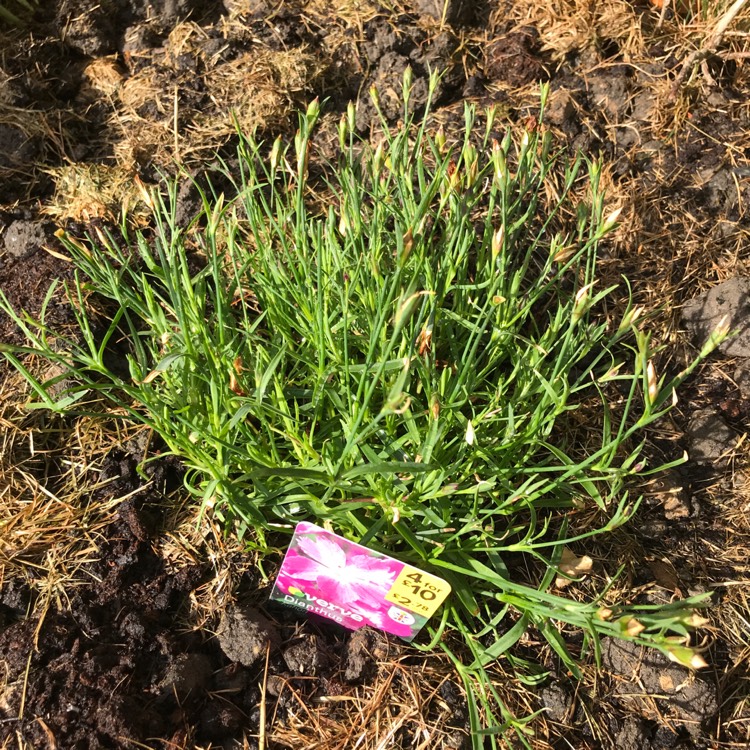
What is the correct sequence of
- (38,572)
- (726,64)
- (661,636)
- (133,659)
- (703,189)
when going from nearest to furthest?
(661,636), (133,659), (38,572), (703,189), (726,64)

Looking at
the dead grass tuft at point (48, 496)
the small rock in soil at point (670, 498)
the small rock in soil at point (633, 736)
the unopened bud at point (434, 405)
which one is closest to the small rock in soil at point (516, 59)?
the small rock in soil at point (670, 498)

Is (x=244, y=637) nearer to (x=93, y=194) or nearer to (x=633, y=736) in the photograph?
(x=633, y=736)

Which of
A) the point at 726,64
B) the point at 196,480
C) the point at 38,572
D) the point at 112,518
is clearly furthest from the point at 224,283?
the point at 726,64

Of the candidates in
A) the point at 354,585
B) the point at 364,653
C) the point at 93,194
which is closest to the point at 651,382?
the point at 354,585

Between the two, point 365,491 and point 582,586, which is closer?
point 365,491

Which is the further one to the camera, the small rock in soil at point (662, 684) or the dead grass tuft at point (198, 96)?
the dead grass tuft at point (198, 96)

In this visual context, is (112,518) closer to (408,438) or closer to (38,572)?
(38,572)

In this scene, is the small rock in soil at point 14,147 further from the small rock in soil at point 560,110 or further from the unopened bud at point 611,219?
the unopened bud at point 611,219

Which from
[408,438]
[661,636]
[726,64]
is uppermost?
[726,64]
